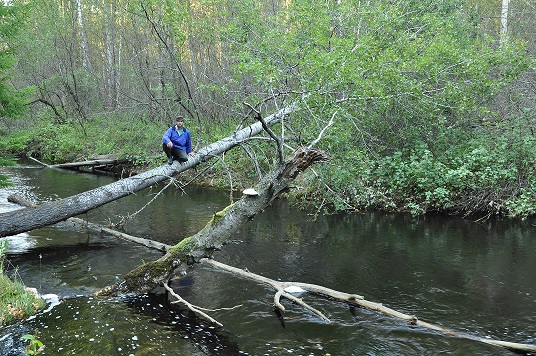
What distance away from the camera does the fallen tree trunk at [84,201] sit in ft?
30.0

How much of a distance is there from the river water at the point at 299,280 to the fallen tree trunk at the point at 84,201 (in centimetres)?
78

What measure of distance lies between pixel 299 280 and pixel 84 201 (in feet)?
16.0

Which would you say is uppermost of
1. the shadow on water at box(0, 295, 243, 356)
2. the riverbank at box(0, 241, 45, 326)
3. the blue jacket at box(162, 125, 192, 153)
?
the blue jacket at box(162, 125, 192, 153)

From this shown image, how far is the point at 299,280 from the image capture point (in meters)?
8.42

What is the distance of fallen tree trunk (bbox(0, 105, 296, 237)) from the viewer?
9148 millimetres

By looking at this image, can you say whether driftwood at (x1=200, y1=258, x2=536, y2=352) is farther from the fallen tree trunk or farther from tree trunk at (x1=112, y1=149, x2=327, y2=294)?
the fallen tree trunk

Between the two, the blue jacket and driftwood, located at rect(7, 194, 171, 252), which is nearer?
driftwood, located at rect(7, 194, 171, 252)

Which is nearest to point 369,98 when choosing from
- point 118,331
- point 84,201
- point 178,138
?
point 178,138

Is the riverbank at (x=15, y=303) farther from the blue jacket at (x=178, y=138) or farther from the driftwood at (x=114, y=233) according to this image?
the blue jacket at (x=178, y=138)

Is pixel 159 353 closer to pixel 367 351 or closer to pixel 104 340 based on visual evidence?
pixel 104 340

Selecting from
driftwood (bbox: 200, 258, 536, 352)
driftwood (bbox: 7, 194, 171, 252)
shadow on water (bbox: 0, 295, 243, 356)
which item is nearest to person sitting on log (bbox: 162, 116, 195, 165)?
driftwood (bbox: 7, 194, 171, 252)

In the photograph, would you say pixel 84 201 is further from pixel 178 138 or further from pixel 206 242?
pixel 206 242

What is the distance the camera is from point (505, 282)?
27.4ft

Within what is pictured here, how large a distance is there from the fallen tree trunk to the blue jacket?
0.45 m
